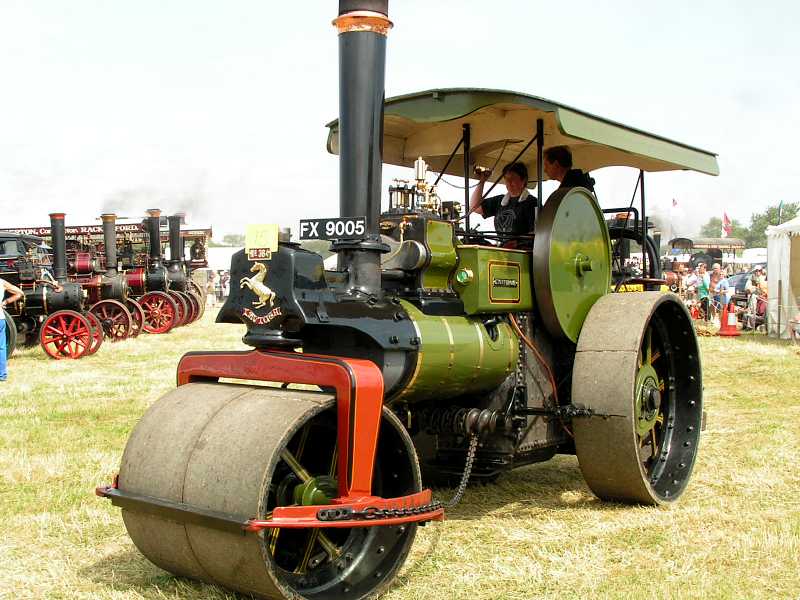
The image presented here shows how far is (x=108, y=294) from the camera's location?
14320mm

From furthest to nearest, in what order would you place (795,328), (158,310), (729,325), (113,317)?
(158,310), (729,325), (113,317), (795,328)

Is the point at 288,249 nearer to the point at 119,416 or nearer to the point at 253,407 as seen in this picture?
the point at 253,407

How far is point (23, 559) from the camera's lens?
3.52 m

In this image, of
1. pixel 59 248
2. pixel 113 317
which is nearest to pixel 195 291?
pixel 113 317

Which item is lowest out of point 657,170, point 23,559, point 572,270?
point 23,559

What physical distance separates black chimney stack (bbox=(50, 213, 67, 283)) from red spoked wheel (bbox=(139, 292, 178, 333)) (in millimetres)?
3404

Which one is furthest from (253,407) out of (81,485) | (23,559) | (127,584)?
(81,485)

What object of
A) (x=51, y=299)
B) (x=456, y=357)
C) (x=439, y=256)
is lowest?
(x=456, y=357)

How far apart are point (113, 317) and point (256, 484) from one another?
12213 mm

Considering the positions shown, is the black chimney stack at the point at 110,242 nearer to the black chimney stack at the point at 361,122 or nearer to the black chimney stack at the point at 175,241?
the black chimney stack at the point at 175,241

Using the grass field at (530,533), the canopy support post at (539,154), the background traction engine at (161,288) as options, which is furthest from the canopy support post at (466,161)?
the background traction engine at (161,288)

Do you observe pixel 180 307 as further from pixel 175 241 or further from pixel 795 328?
pixel 795 328

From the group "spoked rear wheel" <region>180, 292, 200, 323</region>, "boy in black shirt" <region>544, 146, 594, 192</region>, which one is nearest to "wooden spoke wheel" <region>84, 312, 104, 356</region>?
"spoked rear wheel" <region>180, 292, 200, 323</region>

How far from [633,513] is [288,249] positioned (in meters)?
2.03
